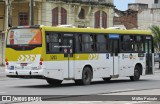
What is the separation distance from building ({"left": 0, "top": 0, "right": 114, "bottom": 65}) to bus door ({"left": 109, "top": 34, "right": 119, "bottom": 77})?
3334 cm

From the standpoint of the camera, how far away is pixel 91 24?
68.5m

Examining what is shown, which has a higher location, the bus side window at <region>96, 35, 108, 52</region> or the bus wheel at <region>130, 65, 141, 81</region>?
the bus side window at <region>96, 35, 108, 52</region>

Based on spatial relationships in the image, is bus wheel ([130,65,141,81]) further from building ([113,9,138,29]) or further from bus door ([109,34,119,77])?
building ([113,9,138,29])

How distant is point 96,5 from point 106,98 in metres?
50.6

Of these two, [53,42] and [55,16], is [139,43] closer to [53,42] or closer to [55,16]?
[53,42]

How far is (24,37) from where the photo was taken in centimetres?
2444

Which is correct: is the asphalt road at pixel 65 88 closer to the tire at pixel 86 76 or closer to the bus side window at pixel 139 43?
the tire at pixel 86 76

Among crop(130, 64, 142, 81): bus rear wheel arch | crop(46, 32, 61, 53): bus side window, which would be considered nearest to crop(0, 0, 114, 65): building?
crop(130, 64, 142, 81): bus rear wheel arch

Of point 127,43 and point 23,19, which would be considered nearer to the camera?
point 127,43

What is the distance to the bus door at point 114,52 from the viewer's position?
27734mm

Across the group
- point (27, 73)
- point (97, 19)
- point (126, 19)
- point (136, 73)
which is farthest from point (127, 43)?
point (126, 19)

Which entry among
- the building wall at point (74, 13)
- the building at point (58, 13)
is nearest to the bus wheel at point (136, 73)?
the building at point (58, 13)

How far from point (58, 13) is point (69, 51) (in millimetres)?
39542

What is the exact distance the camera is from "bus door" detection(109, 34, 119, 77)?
27.7 m
